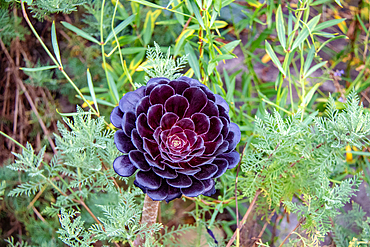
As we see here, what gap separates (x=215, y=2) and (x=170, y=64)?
0.37ft

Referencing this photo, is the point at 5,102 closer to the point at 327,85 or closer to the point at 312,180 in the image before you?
the point at 312,180

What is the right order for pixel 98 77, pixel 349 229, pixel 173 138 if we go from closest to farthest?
pixel 173 138 < pixel 349 229 < pixel 98 77

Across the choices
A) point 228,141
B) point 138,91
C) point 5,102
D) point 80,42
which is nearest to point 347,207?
point 228,141

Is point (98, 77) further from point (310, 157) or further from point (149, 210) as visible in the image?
point (310, 157)

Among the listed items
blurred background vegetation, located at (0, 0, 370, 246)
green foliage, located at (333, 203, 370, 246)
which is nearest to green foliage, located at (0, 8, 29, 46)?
blurred background vegetation, located at (0, 0, 370, 246)

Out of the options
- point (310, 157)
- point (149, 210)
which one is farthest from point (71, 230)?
point (310, 157)

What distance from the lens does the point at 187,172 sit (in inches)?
12.7

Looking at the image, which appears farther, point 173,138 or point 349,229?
point 349,229

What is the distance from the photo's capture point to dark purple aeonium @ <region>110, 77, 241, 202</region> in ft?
1.06

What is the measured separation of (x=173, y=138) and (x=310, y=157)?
23cm

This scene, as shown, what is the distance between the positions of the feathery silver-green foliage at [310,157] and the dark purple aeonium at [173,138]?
87 millimetres

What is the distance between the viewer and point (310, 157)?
41 cm

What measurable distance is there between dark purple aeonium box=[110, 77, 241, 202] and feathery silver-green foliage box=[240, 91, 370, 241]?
87mm

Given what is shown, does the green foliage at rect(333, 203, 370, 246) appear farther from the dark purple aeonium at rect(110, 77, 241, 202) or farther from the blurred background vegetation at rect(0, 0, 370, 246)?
the dark purple aeonium at rect(110, 77, 241, 202)
